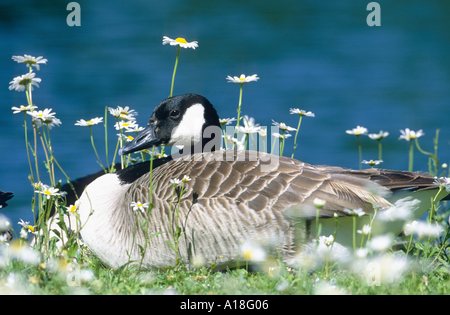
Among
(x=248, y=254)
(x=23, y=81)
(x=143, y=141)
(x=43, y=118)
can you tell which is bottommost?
(x=248, y=254)

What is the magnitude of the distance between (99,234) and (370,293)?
1.55 m

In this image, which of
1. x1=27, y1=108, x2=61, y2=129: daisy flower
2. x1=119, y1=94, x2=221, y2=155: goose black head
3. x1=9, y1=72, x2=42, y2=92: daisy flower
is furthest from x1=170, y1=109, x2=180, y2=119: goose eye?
x1=9, y1=72, x2=42, y2=92: daisy flower

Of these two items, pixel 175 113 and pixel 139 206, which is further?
pixel 175 113

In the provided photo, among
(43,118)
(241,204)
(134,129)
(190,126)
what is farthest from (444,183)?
(43,118)

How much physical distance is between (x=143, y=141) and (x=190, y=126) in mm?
363

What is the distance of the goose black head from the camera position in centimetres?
302

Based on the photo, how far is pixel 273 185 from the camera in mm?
2262

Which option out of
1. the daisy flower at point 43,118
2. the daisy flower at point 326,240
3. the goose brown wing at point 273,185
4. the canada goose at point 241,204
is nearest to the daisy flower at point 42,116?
the daisy flower at point 43,118

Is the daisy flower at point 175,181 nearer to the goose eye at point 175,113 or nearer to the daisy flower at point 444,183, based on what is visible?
the goose eye at point 175,113

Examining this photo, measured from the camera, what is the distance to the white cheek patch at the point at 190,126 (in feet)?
10.1

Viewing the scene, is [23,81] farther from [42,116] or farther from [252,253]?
[252,253]

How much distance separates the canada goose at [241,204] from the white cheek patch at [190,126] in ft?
1.58
